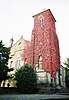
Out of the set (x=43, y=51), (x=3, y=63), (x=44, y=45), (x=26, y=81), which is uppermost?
(x=44, y=45)

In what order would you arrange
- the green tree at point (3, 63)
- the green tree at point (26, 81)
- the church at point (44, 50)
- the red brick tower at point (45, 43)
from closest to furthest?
1. the green tree at point (3, 63)
2. the green tree at point (26, 81)
3. the church at point (44, 50)
4. the red brick tower at point (45, 43)

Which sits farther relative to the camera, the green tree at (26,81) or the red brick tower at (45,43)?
the red brick tower at (45,43)

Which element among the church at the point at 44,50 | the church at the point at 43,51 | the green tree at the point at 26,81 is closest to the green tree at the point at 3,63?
the green tree at the point at 26,81

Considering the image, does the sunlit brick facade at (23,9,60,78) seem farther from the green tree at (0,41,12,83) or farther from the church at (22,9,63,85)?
the green tree at (0,41,12,83)

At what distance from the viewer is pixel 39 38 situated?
3516cm

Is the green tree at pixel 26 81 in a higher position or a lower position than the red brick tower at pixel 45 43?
lower

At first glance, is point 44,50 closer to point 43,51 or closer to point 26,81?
point 43,51

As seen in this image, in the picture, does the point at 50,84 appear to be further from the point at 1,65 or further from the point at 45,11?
the point at 45,11

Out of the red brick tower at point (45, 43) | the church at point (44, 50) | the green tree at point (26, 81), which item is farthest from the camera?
the red brick tower at point (45, 43)

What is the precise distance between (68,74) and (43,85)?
646 inches

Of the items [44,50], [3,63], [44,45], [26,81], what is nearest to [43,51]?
[44,50]

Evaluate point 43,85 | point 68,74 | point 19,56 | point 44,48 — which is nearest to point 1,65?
point 43,85

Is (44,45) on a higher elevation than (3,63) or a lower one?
Answer: higher

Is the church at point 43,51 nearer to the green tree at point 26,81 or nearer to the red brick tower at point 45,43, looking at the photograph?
the red brick tower at point 45,43
